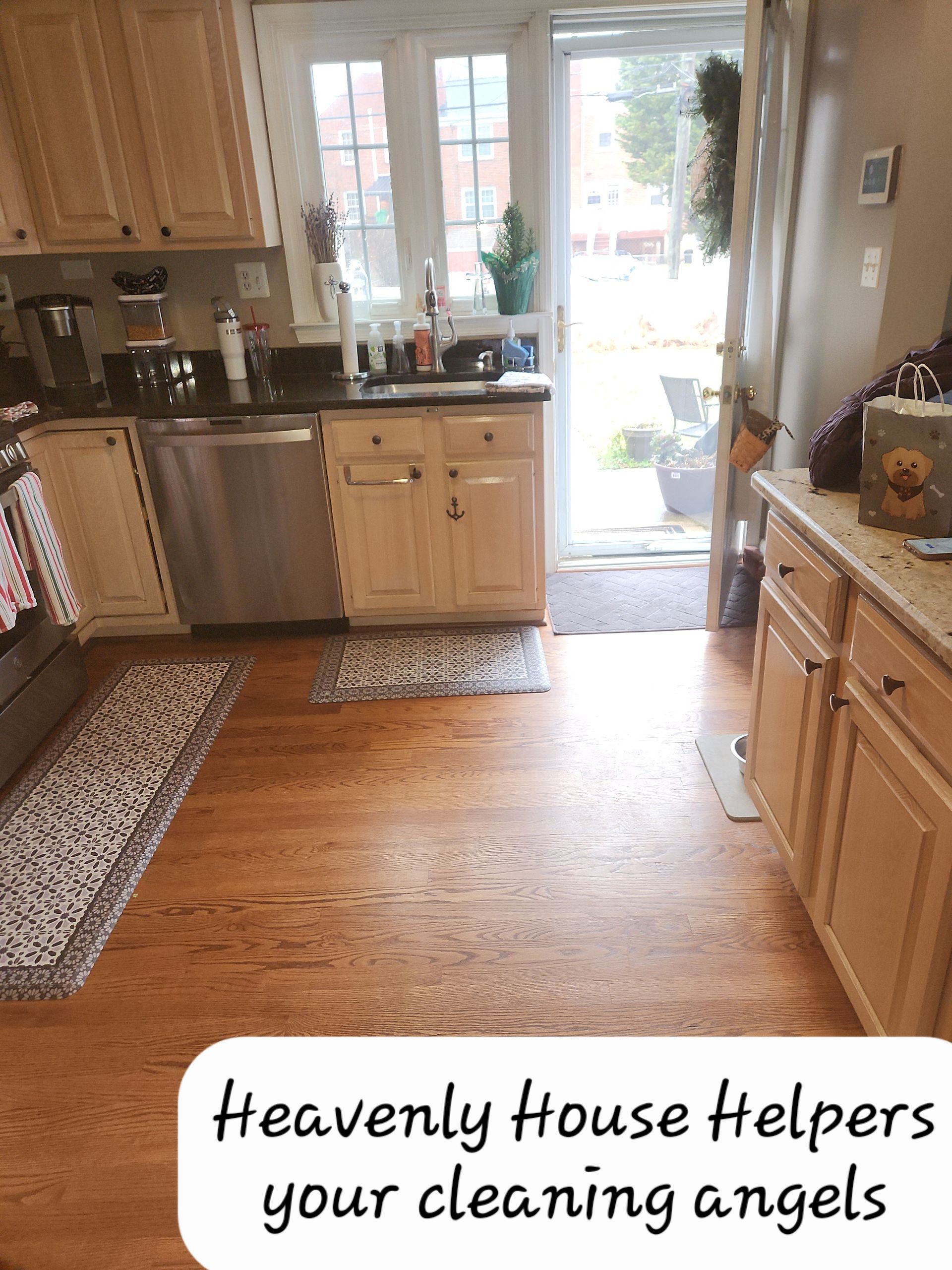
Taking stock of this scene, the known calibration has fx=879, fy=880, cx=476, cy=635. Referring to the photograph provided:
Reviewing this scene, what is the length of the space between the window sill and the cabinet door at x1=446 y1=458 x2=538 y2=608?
2.47 ft

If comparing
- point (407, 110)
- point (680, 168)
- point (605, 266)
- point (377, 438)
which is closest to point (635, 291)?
point (605, 266)

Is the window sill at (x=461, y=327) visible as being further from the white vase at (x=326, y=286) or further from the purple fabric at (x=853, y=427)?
the purple fabric at (x=853, y=427)

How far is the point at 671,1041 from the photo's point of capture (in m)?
1.54

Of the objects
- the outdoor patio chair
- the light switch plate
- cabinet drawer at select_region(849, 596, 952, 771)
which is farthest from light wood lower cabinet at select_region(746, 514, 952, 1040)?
the light switch plate

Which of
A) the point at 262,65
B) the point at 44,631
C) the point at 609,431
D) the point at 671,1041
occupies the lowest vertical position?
the point at 671,1041

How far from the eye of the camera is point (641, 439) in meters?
3.97

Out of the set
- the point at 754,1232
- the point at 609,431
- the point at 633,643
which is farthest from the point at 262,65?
the point at 754,1232

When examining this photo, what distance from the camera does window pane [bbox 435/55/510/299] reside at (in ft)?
10.7

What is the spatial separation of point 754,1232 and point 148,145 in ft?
Result: 11.3

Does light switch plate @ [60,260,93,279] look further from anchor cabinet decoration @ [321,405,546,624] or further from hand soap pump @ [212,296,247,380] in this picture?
anchor cabinet decoration @ [321,405,546,624]

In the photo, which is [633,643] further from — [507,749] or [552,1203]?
[552,1203]

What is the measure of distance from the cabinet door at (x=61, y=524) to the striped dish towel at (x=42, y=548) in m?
0.15

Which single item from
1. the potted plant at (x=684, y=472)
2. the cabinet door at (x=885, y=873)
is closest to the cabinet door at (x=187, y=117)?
the potted plant at (x=684, y=472)

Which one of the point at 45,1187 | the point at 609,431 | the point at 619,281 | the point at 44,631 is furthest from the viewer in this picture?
the point at 609,431
